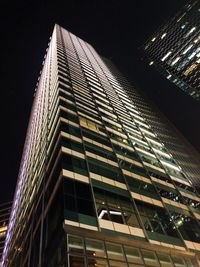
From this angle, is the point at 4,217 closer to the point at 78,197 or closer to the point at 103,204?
the point at 103,204

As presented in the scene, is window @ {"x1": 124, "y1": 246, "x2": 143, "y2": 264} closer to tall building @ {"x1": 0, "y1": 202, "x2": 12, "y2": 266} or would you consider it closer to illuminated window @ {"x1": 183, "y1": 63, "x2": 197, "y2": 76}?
tall building @ {"x1": 0, "y1": 202, "x2": 12, "y2": 266}

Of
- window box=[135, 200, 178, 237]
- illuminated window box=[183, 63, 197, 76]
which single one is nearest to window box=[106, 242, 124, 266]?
window box=[135, 200, 178, 237]

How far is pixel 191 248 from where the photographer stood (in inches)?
857

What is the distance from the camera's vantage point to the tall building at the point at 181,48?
9816 cm

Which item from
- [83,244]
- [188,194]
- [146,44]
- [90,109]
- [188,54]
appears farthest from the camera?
[146,44]

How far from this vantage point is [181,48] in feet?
338

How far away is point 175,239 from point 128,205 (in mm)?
5106

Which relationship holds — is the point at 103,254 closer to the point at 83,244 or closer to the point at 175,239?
the point at 83,244

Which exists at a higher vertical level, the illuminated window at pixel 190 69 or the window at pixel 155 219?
the illuminated window at pixel 190 69

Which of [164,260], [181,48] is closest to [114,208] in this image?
[164,260]

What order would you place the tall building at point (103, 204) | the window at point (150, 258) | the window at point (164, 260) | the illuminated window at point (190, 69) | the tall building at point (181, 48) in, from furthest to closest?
the illuminated window at point (190, 69), the tall building at point (181, 48), the window at point (164, 260), the window at point (150, 258), the tall building at point (103, 204)

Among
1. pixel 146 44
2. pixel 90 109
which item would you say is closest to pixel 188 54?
pixel 146 44

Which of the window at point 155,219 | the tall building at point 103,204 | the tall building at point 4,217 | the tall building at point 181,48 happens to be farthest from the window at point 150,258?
the tall building at point 181,48

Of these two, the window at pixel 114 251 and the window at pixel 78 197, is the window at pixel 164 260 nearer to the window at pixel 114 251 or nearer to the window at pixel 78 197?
the window at pixel 114 251
